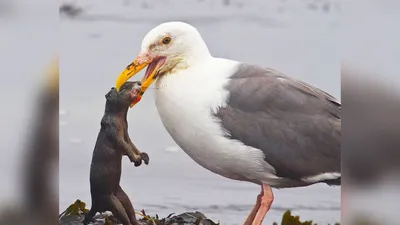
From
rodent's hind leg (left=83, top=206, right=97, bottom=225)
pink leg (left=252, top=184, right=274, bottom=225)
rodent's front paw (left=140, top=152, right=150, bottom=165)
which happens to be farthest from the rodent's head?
pink leg (left=252, top=184, right=274, bottom=225)

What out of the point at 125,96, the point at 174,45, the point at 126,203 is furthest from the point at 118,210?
the point at 174,45

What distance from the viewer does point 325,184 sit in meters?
1.38

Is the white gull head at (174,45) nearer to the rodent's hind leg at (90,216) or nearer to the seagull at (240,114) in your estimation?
the seagull at (240,114)

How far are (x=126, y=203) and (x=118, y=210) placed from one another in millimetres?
24

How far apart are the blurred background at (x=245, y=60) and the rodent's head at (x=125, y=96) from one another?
0.07ft

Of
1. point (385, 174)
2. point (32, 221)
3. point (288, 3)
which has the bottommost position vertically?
point (32, 221)

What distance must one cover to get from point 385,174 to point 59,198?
74cm

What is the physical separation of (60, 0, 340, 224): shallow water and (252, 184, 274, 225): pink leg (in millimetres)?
16

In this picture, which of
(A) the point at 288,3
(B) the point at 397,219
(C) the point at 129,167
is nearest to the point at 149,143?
(C) the point at 129,167

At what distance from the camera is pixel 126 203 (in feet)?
4.59

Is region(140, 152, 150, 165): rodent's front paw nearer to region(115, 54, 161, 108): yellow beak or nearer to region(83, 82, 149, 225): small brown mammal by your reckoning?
region(83, 82, 149, 225): small brown mammal

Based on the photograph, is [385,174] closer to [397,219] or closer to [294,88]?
[397,219]

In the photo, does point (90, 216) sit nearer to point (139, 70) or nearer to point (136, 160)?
point (136, 160)

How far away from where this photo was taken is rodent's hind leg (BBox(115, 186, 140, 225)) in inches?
55.0
